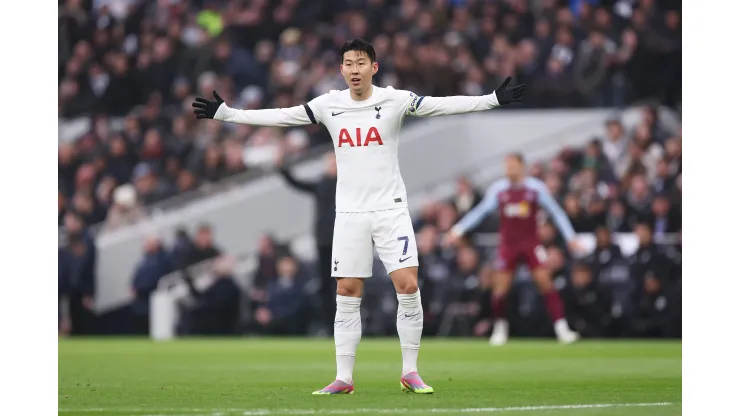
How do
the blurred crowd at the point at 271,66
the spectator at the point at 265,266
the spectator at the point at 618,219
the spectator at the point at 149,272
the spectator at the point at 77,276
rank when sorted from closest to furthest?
the spectator at the point at 618,219
the spectator at the point at 265,266
the spectator at the point at 149,272
the spectator at the point at 77,276
the blurred crowd at the point at 271,66

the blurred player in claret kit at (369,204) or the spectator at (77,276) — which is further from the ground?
the blurred player in claret kit at (369,204)

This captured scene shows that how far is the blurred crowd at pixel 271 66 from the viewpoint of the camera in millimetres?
21391

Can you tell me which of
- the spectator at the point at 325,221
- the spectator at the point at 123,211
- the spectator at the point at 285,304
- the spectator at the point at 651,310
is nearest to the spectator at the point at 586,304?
the spectator at the point at 651,310

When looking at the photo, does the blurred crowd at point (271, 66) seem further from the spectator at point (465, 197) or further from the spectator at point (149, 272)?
the spectator at point (149, 272)

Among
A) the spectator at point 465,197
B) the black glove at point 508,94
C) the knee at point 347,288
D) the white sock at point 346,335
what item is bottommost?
the white sock at point 346,335

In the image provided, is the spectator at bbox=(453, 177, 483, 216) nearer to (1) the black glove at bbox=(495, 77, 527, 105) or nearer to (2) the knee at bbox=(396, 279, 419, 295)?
(2) the knee at bbox=(396, 279, 419, 295)

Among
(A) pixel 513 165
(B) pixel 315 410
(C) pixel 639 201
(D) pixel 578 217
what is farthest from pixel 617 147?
(B) pixel 315 410

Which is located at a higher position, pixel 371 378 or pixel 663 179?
pixel 663 179

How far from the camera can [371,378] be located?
1052 cm

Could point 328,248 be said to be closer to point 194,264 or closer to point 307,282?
point 307,282

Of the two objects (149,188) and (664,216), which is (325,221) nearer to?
(664,216)

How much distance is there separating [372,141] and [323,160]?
44.2ft

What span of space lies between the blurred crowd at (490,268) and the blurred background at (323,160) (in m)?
0.03

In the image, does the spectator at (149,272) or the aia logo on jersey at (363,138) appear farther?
the spectator at (149,272)
